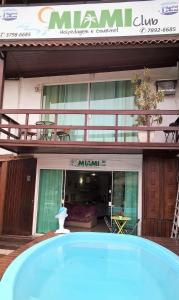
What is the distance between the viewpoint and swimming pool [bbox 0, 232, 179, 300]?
4961 mm

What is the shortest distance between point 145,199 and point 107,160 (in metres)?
1.78

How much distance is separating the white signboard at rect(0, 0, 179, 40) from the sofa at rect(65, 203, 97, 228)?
6305 mm

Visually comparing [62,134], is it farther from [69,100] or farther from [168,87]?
[168,87]

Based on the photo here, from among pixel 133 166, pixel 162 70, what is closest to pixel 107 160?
pixel 133 166

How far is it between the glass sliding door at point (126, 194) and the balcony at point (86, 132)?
1.13 meters

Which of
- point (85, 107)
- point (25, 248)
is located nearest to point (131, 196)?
point (85, 107)

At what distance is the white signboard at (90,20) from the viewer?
27.1ft

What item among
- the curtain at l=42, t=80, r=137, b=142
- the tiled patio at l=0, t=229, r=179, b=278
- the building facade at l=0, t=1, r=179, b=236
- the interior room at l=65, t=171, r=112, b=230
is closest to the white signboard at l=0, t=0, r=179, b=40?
the building facade at l=0, t=1, r=179, b=236

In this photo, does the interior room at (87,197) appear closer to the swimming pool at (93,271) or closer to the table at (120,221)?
the table at (120,221)

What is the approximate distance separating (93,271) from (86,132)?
4.10 meters

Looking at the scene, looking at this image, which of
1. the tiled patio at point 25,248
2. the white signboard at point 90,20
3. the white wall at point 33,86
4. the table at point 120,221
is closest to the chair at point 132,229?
the table at point 120,221

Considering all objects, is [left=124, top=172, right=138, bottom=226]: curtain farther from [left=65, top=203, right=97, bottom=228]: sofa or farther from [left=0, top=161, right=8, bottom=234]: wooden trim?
[left=0, top=161, right=8, bottom=234]: wooden trim

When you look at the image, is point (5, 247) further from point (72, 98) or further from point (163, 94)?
point (163, 94)

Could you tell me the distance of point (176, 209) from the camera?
8.45 meters
